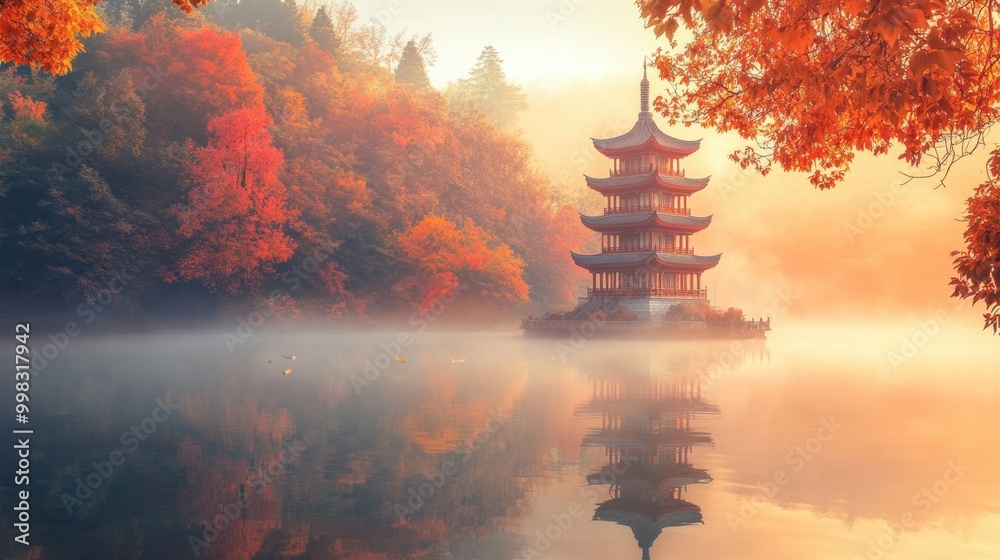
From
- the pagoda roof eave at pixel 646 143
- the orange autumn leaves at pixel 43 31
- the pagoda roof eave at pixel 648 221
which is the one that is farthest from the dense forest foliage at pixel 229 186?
the orange autumn leaves at pixel 43 31

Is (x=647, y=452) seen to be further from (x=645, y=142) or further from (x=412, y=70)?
(x=412, y=70)

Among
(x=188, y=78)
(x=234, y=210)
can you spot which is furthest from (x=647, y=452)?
(x=188, y=78)

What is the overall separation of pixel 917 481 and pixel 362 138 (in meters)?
53.5

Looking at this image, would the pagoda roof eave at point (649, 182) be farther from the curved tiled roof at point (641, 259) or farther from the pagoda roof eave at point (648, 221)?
the curved tiled roof at point (641, 259)

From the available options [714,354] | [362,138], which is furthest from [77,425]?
[362,138]

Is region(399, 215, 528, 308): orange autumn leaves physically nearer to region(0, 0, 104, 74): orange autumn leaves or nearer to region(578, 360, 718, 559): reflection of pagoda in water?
region(578, 360, 718, 559): reflection of pagoda in water

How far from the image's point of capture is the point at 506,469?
12.2 m

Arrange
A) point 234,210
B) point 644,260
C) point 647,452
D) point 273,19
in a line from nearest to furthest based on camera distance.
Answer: point 647,452
point 234,210
point 644,260
point 273,19

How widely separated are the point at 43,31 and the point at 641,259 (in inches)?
1867

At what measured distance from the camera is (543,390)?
75.2 ft

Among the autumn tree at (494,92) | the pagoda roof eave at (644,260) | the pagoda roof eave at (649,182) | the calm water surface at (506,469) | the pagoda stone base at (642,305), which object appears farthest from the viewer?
the autumn tree at (494,92)

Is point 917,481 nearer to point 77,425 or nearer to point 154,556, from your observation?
point 154,556

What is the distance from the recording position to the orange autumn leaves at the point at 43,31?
9.70m

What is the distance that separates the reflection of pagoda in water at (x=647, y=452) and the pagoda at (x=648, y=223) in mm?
32397
